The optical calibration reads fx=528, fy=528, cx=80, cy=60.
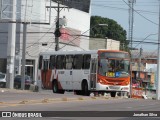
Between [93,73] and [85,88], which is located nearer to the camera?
[93,73]

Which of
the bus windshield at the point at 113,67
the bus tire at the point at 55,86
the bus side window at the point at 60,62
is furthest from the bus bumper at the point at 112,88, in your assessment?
the bus tire at the point at 55,86

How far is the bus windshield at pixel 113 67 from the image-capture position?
3638 cm

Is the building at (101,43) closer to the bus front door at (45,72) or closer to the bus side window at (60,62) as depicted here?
the bus front door at (45,72)

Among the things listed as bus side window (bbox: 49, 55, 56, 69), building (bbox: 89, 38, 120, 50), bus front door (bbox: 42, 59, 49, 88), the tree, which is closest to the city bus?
bus side window (bbox: 49, 55, 56, 69)

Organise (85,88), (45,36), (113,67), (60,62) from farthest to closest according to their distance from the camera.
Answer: (45,36), (60,62), (85,88), (113,67)

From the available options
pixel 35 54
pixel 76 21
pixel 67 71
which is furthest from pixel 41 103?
pixel 76 21

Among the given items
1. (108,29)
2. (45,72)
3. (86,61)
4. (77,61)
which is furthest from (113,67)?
(108,29)

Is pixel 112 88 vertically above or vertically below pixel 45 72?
below

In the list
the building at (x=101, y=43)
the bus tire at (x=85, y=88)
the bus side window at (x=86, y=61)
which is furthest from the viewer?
the building at (x=101, y=43)

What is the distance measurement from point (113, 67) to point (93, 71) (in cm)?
143

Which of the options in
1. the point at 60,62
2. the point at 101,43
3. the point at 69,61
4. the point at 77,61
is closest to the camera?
the point at 77,61

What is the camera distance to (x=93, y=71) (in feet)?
120

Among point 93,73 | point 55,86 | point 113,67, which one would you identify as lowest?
point 55,86

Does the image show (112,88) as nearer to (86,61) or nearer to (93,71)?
(93,71)
